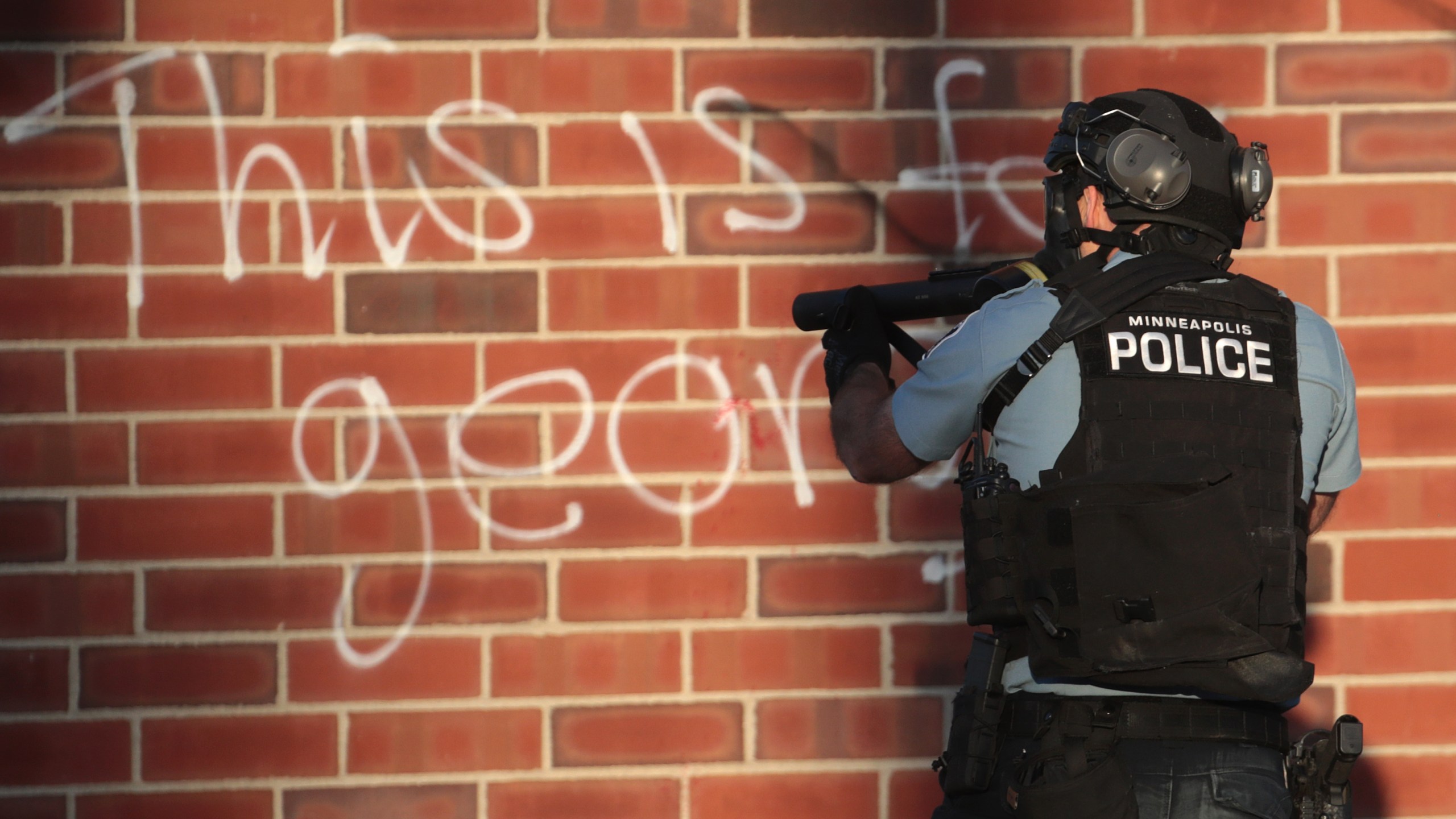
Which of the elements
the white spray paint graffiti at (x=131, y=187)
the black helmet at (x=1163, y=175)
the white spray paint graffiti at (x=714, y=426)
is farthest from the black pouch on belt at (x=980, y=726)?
the white spray paint graffiti at (x=131, y=187)

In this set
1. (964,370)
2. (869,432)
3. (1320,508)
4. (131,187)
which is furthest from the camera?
(131,187)

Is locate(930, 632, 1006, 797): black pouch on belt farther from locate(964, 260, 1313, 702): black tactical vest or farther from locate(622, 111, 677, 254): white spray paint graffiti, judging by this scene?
locate(622, 111, 677, 254): white spray paint graffiti

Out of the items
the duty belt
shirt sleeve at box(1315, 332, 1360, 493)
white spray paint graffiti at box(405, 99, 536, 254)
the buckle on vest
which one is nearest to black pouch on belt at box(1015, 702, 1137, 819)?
the duty belt

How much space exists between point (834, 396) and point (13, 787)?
1.64 m

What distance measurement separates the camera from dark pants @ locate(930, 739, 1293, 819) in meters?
1.63

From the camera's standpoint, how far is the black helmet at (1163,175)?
1.69 m

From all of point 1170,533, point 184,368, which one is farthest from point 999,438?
point 184,368

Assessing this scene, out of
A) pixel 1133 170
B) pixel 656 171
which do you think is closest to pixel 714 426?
pixel 656 171

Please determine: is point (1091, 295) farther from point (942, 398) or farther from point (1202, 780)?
point (1202, 780)

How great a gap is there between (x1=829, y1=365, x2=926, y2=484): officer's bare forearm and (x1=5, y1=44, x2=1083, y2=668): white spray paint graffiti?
0.46 m

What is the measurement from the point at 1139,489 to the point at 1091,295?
0.25 meters

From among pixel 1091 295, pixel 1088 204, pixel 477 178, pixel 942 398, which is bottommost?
pixel 942 398

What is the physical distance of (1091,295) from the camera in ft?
5.44

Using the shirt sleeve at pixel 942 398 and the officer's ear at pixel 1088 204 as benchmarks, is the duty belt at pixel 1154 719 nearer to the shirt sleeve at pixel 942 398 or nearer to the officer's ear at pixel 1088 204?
the shirt sleeve at pixel 942 398
